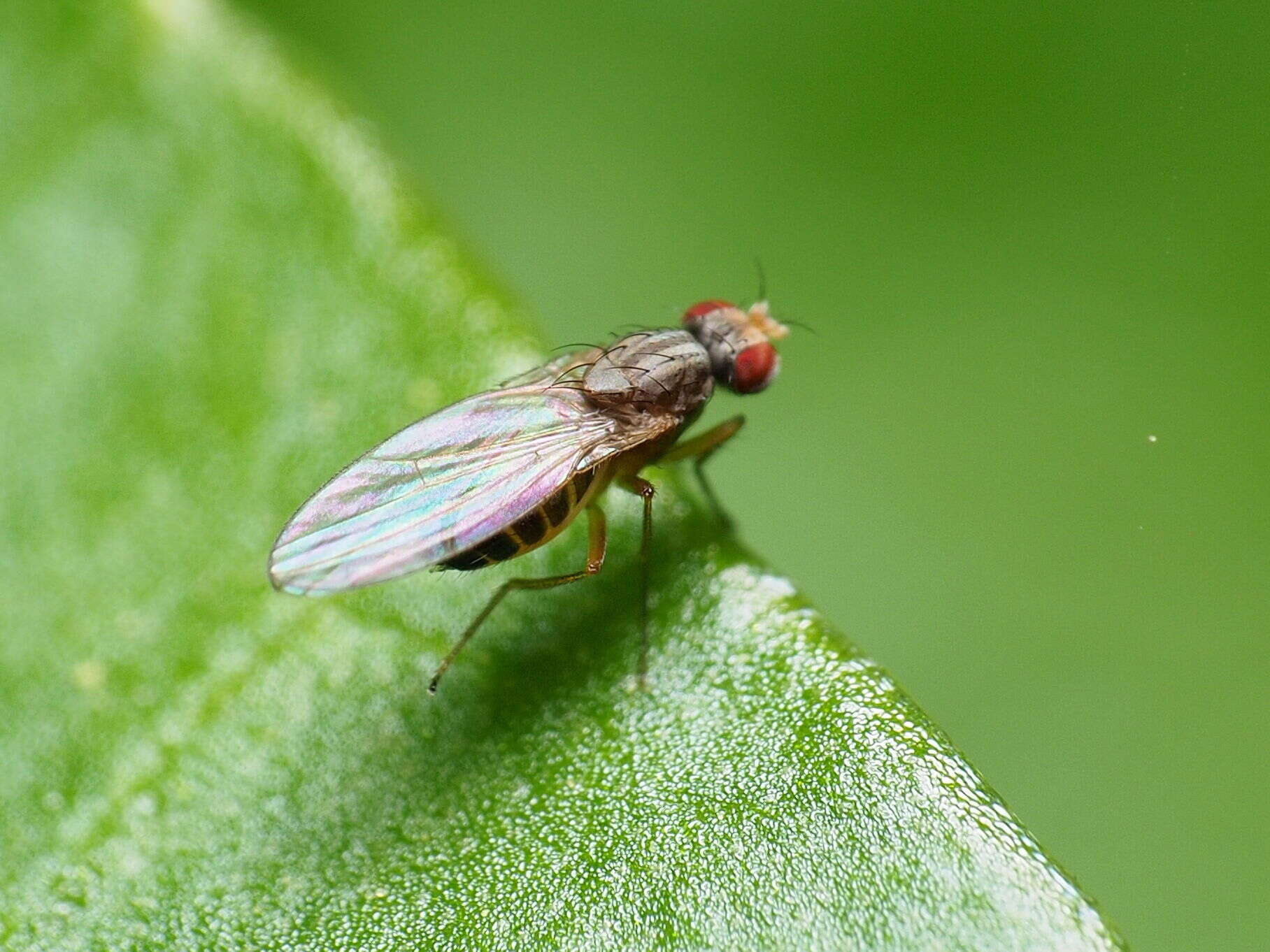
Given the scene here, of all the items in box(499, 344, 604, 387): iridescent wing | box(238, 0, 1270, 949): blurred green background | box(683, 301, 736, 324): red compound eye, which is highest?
box(499, 344, 604, 387): iridescent wing

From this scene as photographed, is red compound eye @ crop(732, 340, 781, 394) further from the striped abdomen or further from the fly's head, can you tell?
the striped abdomen

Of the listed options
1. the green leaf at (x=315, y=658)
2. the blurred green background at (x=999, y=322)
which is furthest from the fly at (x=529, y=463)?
the blurred green background at (x=999, y=322)

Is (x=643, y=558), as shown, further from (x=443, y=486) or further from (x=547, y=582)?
(x=443, y=486)

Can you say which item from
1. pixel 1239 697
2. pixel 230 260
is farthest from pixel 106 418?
pixel 1239 697

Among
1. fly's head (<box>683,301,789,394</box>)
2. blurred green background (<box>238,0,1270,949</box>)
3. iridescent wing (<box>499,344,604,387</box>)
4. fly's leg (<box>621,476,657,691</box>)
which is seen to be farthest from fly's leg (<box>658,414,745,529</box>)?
blurred green background (<box>238,0,1270,949</box>)

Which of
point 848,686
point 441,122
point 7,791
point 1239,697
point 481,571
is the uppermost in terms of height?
point 441,122

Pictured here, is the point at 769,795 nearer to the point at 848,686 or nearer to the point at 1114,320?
the point at 848,686
